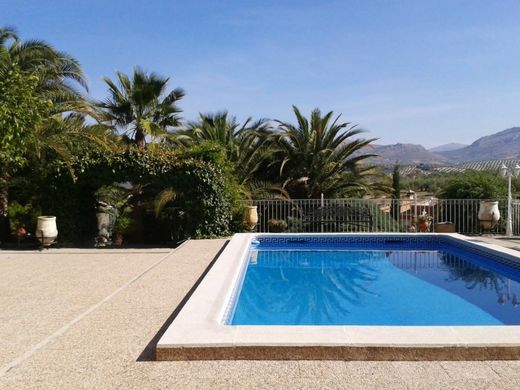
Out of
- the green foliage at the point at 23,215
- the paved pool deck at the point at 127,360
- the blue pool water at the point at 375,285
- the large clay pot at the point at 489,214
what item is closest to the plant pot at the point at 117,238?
the green foliage at the point at 23,215

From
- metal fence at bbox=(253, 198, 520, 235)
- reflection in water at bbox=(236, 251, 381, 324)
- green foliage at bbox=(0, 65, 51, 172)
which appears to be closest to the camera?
reflection in water at bbox=(236, 251, 381, 324)

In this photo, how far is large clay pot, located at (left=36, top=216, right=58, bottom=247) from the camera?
11.2 m

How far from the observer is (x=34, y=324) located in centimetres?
534

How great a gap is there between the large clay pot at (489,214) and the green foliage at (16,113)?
12165 mm

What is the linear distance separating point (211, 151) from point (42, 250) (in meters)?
4.95

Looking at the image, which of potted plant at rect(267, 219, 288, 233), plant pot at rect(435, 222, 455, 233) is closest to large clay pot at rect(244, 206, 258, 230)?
potted plant at rect(267, 219, 288, 233)

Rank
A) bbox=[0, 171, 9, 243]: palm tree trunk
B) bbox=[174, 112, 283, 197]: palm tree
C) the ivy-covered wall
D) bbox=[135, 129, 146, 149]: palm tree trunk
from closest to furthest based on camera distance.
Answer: the ivy-covered wall → bbox=[0, 171, 9, 243]: palm tree trunk → bbox=[135, 129, 146, 149]: palm tree trunk → bbox=[174, 112, 283, 197]: palm tree

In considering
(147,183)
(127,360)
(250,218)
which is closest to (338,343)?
Answer: (127,360)

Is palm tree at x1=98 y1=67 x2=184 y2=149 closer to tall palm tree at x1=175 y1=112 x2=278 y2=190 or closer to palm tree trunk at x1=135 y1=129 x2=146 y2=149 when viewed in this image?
palm tree trunk at x1=135 y1=129 x2=146 y2=149

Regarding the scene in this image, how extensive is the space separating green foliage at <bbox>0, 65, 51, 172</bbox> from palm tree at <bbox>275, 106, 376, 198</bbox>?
9.93 metres

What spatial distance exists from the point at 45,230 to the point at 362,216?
9.15 meters

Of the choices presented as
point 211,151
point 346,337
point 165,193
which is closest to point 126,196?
point 165,193

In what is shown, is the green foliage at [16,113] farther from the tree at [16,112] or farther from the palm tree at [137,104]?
the palm tree at [137,104]

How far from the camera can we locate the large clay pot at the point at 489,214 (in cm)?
1370
